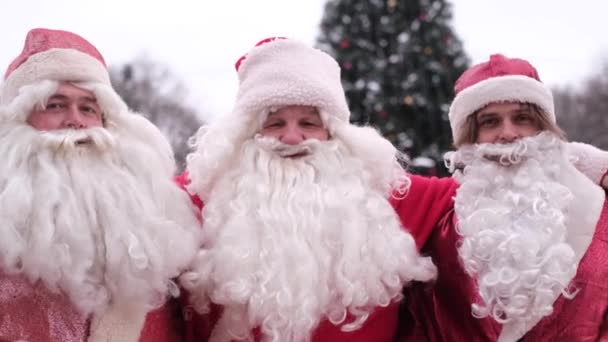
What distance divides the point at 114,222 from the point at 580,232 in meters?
2.06

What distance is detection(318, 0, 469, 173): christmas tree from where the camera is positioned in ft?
36.8

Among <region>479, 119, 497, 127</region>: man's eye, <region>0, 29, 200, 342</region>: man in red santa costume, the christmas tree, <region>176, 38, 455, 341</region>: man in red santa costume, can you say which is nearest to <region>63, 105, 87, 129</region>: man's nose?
<region>0, 29, 200, 342</region>: man in red santa costume

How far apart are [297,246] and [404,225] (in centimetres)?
67

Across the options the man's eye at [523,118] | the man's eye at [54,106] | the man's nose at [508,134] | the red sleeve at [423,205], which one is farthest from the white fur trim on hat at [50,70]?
the man's eye at [523,118]

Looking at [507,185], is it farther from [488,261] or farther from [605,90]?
[605,90]

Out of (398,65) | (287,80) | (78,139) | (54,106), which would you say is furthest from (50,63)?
(398,65)

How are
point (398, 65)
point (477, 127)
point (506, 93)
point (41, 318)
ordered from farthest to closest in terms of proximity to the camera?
point (398, 65) < point (477, 127) < point (506, 93) < point (41, 318)

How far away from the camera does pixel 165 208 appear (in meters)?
3.30

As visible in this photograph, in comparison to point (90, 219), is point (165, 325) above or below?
Answer: below

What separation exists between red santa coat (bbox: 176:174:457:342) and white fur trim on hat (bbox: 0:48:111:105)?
32.3 inches

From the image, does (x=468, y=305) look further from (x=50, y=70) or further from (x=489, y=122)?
(x=50, y=70)

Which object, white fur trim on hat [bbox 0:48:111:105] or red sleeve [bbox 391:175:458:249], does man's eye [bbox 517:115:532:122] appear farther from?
white fur trim on hat [bbox 0:48:111:105]

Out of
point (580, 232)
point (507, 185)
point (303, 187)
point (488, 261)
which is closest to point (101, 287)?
point (303, 187)

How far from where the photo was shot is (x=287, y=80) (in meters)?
3.63
